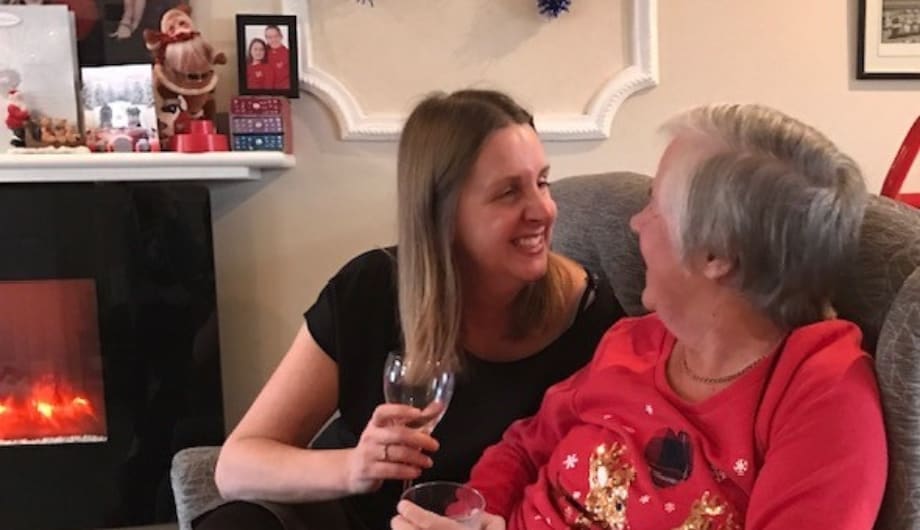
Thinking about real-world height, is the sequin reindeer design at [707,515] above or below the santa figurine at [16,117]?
below

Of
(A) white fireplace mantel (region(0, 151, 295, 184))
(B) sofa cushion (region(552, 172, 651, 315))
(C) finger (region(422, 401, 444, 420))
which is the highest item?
(A) white fireplace mantel (region(0, 151, 295, 184))

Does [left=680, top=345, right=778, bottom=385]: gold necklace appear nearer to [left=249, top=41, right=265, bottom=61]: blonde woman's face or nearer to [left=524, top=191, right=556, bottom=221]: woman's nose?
[left=524, top=191, right=556, bottom=221]: woman's nose

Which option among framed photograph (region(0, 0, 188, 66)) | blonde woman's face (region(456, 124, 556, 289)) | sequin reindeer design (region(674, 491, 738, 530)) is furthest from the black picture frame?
sequin reindeer design (region(674, 491, 738, 530))

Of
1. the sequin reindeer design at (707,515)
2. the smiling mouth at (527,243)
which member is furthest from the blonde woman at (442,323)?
the sequin reindeer design at (707,515)

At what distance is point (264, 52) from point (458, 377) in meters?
1.11

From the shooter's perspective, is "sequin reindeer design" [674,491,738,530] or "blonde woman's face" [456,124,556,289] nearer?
"sequin reindeer design" [674,491,738,530]

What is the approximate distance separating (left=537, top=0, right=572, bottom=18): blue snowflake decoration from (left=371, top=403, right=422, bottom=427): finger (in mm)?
Result: 1440

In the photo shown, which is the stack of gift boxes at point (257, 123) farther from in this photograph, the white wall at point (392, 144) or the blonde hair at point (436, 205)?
the blonde hair at point (436, 205)

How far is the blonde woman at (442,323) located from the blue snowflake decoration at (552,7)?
90 cm

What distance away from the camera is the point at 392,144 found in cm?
247

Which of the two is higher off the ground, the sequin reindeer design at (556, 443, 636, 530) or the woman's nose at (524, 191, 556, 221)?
the woman's nose at (524, 191, 556, 221)

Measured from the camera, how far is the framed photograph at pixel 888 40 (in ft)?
8.46

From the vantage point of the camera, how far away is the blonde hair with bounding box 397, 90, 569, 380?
4.94 feet

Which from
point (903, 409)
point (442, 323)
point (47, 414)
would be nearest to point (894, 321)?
point (903, 409)
